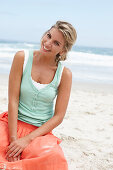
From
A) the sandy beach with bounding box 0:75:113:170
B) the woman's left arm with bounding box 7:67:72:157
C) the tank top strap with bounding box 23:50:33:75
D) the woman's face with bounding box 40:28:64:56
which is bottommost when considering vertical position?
the sandy beach with bounding box 0:75:113:170

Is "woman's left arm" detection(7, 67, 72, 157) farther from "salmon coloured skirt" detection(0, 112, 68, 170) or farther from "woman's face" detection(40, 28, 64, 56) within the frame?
"woman's face" detection(40, 28, 64, 56)

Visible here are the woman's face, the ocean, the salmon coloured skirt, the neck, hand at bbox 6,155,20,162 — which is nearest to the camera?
the salmon coloured skirt

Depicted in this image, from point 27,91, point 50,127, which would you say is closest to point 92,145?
point 50,127

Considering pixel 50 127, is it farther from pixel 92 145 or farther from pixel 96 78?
pixel 96 78

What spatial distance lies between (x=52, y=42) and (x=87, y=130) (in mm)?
1986

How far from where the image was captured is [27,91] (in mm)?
2215

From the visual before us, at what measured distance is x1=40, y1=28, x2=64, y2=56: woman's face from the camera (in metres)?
2.19

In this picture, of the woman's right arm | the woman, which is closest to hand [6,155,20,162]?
the woman

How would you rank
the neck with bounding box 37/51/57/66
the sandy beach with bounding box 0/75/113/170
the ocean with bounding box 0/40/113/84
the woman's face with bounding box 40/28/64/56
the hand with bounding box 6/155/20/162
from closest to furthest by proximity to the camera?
1. the hand with bounding box 6/155/20/162
2. the woman's face with bounding box 40/28/64/56
3. the neck with bounding box 37/51/57/66
4. the sandy beach with bounding box 0/75/113/170
5. the ocean with bounding box 0/40/113/84

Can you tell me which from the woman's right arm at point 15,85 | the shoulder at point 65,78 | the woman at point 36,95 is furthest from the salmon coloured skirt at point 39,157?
the shoulder at point 65,78

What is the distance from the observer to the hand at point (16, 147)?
2.05m

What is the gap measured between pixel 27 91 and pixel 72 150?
3.99ft

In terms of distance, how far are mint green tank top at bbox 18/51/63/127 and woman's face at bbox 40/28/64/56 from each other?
0.44 ft

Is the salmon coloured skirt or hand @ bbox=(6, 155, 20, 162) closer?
the salmon coloured skirt
